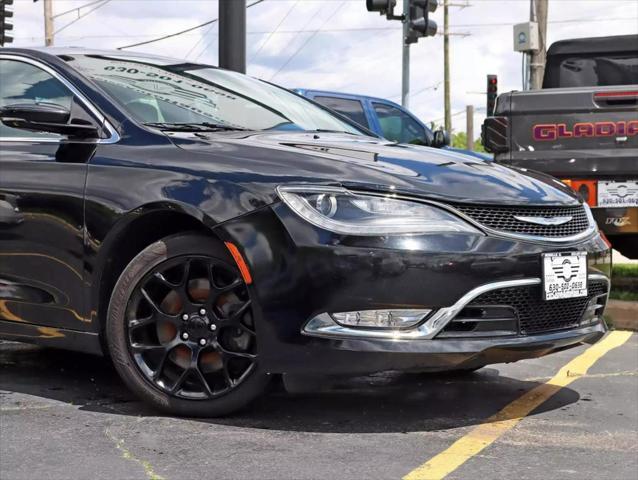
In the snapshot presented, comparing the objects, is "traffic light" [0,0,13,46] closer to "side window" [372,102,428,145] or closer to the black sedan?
"side window" [372,102,428,145]

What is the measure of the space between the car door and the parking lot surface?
16.8 inches

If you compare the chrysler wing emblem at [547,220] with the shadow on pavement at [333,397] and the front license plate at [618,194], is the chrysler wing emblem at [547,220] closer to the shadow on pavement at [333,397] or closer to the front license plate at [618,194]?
the shadow on pavement at [333,397]

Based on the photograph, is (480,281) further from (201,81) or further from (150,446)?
(201,81)

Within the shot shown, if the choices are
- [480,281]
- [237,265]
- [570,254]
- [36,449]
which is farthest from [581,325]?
[36,449]

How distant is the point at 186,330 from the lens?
416 centimetres

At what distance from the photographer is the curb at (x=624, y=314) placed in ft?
23.4

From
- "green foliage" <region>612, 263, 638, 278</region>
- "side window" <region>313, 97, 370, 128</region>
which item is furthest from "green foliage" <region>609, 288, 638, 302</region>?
"side window" <region>313, 97, 370, 128</region>

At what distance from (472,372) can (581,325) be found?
105 cm

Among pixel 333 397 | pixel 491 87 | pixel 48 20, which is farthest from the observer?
pixel 48 20

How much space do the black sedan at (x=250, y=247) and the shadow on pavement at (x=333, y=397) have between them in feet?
0.79

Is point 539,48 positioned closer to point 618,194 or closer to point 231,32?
point 231,32

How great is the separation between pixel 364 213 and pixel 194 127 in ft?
3.60

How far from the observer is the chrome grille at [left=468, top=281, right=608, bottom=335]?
3.97m

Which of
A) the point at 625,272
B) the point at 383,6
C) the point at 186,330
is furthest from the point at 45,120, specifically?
the point at 383,6
